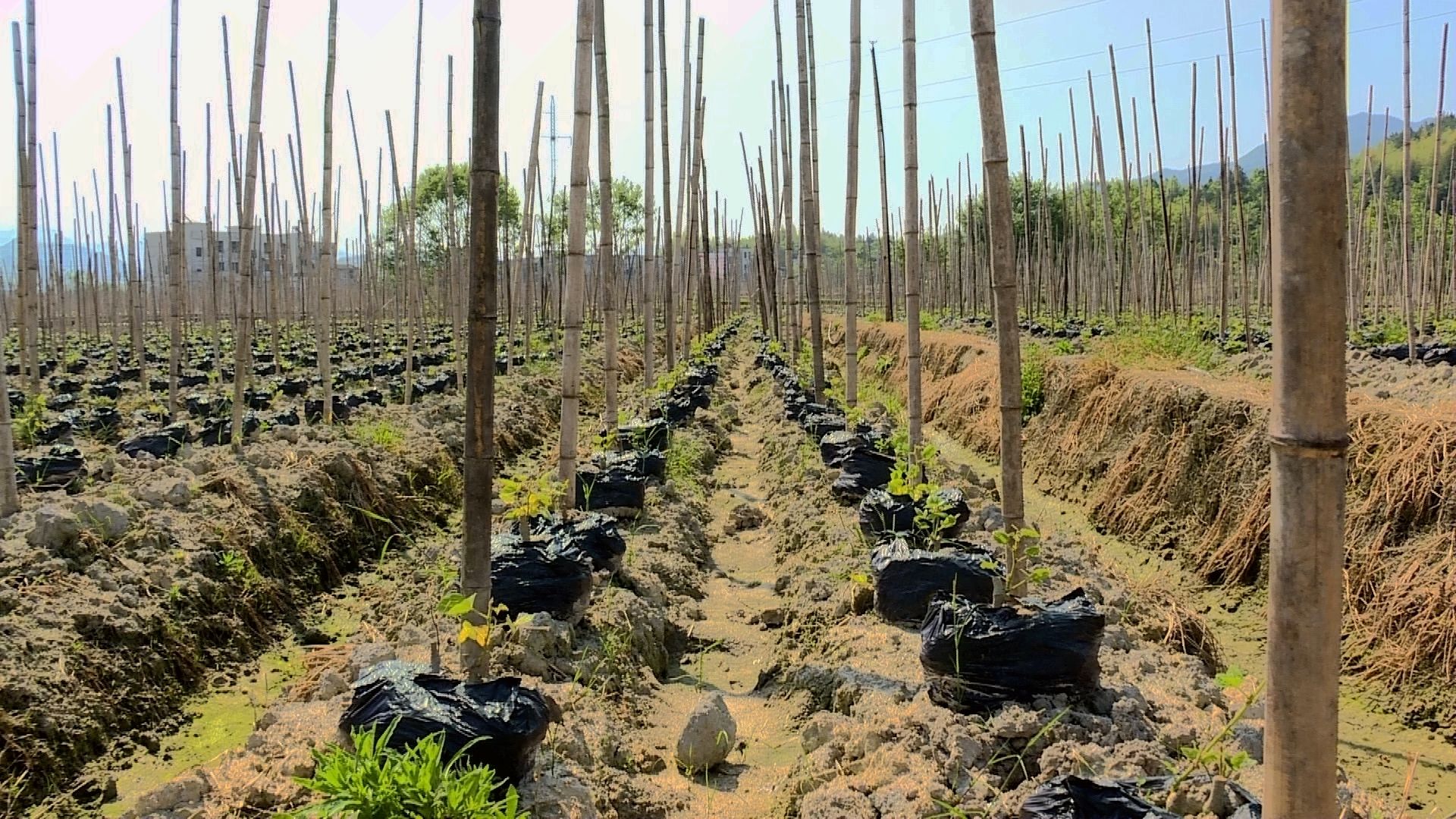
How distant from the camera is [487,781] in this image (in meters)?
2.68

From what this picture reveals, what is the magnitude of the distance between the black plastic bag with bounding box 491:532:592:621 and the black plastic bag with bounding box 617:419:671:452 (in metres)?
3.24

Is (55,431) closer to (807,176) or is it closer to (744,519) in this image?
(744,519)

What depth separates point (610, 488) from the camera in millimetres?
6988

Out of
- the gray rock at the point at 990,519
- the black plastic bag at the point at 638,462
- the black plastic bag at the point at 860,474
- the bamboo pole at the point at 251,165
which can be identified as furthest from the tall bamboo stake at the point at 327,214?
the gray rock at the point at 990,519

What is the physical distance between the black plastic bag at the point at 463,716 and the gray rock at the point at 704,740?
91 centimetres

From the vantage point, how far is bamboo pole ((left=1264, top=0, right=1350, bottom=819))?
1.08 metres

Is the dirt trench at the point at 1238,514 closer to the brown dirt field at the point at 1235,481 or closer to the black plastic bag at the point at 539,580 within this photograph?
the brown dirt field at the point at 1235,481

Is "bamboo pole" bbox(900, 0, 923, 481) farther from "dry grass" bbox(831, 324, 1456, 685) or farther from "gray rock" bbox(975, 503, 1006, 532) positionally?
"dry grass" bbox(831, 324, 1456, 685)

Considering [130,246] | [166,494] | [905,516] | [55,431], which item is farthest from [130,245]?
[905,516]

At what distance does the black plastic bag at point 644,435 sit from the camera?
27.1 ft

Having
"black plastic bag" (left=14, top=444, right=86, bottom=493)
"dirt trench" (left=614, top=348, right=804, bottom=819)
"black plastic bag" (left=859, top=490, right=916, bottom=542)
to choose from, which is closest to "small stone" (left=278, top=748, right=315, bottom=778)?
"dirt trench" (left=614, top=348, right=804, bottom=819)

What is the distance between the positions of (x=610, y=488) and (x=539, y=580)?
2.35m

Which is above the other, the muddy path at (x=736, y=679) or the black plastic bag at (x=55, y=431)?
the black plastic bag at (x=55, y=431)

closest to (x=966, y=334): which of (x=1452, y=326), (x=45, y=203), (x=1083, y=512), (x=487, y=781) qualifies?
(x=1452, y=326)
